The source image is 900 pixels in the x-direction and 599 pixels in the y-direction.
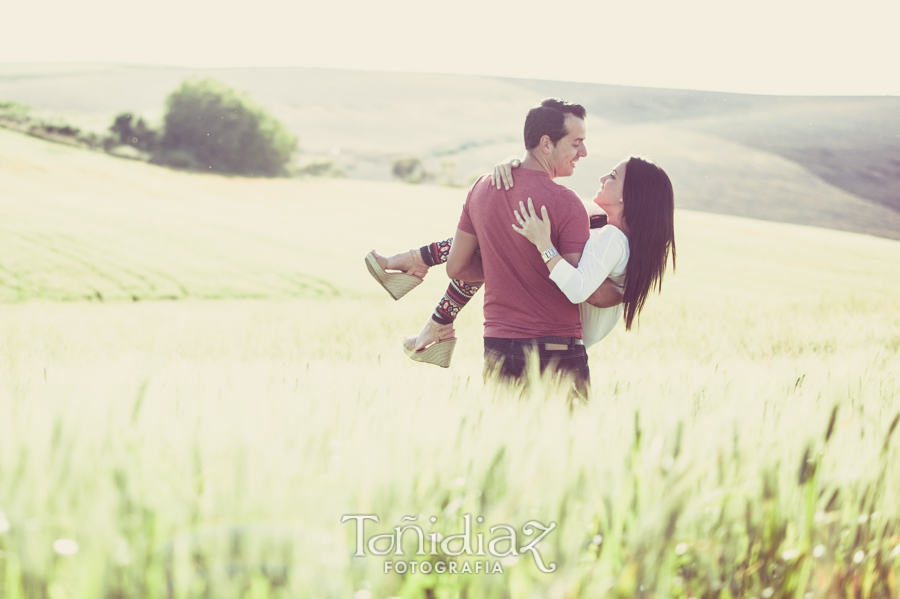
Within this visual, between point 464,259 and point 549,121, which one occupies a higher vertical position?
point 549,121

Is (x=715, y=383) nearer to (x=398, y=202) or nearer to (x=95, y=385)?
(x=95, y=385)

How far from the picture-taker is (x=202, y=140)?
34.1 metres

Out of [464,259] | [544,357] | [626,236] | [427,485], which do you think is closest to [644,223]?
[626,236]

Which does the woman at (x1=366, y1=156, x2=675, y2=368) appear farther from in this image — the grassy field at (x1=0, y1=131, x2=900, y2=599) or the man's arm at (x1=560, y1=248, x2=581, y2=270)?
the grassy field at (x1=0, y1=131, x2=900, y2=599)

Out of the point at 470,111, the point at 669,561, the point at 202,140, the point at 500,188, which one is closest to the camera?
the point at 669,561

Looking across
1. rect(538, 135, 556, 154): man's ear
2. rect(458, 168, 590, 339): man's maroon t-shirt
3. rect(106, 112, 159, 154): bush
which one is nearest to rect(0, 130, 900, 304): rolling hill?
rect(106, 112, 159, 154): bush

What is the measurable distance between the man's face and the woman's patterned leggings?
82 cm

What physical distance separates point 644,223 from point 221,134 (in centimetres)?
3487

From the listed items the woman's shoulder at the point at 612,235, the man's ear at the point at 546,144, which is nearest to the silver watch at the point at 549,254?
the woman's shoulder at the point at 612,235

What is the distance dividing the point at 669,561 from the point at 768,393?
126 cm

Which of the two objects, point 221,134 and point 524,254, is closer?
point 524,254

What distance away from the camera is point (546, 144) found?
3096mm

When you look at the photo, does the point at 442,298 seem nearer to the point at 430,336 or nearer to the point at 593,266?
the point at 430,336

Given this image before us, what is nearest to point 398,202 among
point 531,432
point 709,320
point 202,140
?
point 202,140
